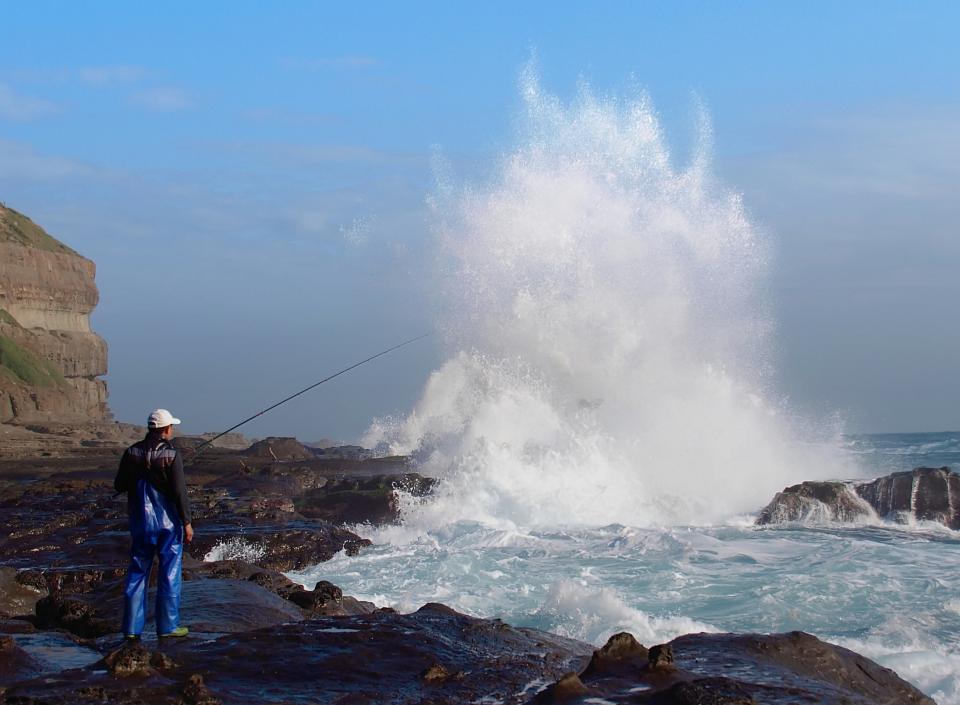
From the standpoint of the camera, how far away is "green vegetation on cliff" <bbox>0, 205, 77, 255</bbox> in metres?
52.3

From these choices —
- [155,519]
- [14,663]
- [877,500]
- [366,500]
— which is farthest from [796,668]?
[366,500]

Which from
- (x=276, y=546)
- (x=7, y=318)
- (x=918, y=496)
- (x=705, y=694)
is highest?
(x=7, y=318)

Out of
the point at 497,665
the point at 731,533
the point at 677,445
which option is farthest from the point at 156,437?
the point at 677,445

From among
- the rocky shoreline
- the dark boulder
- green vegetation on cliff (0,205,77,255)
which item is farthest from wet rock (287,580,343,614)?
green vegetation on cliff (0,205,77,255)

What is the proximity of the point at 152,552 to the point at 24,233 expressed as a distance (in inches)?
2091

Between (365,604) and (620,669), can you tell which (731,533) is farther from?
(620,669)

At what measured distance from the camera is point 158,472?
6453mm

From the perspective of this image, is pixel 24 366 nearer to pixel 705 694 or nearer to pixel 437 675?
pixel 437 675

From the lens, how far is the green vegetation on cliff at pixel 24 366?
142 ft

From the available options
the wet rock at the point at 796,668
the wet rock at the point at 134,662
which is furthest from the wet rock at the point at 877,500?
the wet rock at the point at 134,662

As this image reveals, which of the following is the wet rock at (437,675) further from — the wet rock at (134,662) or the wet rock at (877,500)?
the wet rock at (877,500)

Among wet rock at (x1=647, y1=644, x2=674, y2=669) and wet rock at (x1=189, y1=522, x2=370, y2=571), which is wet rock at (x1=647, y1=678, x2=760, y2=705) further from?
wet rock at (x1=189, y1=522, x2=370, y2=571)

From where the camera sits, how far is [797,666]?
6.05 metres

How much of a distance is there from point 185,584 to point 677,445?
17.2m
